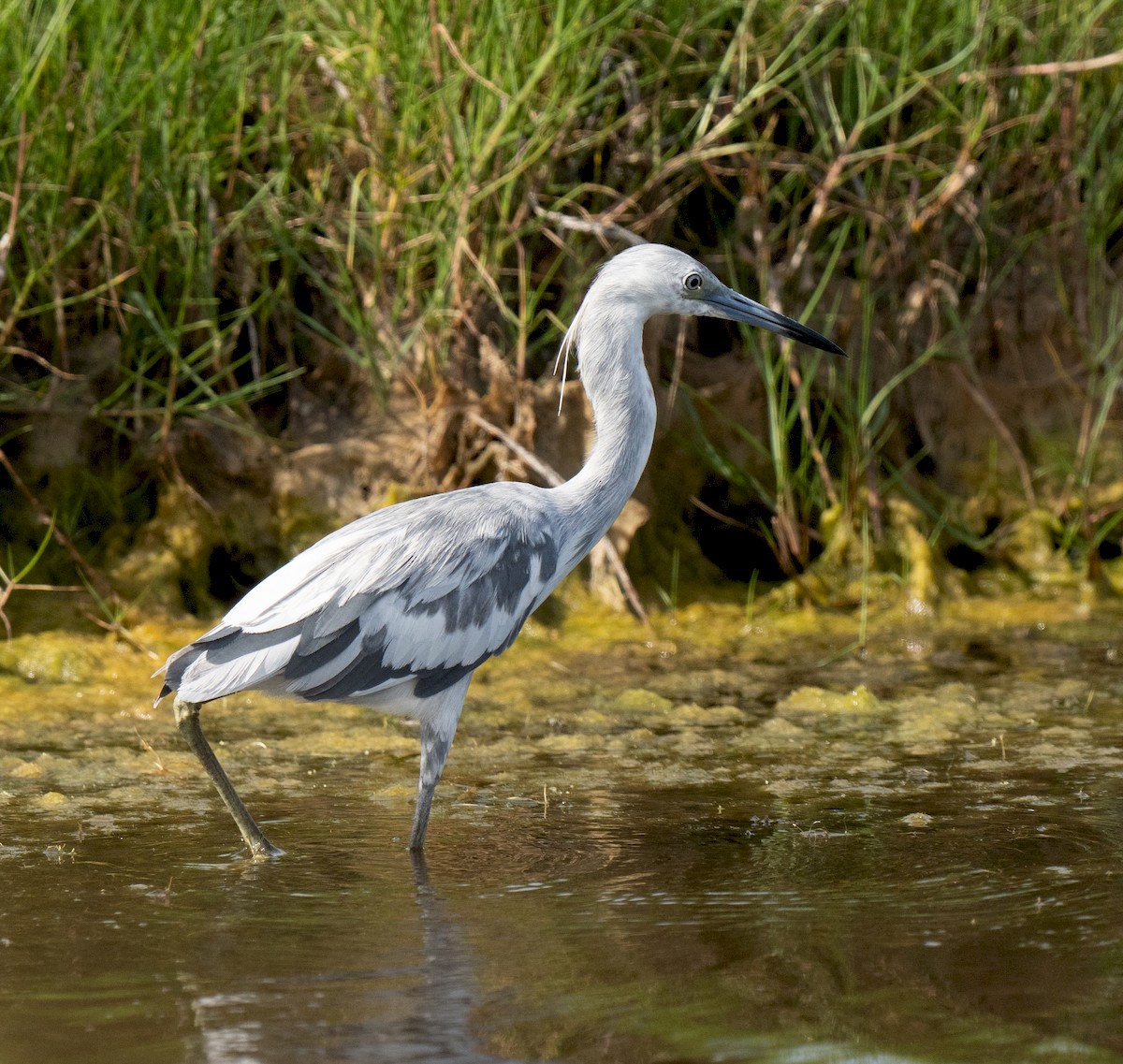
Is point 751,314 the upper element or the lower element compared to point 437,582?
upper

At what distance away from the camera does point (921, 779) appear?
14.9 ft

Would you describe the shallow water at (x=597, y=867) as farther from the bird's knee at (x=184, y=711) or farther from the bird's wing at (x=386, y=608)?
the bird's wing at (x=386, y=608)

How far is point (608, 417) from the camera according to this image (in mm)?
4535

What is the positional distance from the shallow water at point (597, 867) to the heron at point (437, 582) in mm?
379

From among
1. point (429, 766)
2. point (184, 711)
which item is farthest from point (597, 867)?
point (184, 711)

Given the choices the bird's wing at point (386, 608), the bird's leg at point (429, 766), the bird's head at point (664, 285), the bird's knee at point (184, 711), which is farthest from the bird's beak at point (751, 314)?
the bird's knee at point (184, 711)

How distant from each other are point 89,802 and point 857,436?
3490mm

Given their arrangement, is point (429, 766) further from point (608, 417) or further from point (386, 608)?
point (608, 417)

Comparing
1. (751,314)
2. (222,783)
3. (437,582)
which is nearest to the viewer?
(222,783)

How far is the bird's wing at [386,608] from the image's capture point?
12.8 feet

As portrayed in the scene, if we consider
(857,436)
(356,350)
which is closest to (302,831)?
(356,350)

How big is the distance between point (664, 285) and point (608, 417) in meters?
0.40

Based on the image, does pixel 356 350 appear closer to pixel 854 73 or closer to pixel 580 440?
pixel 580 440

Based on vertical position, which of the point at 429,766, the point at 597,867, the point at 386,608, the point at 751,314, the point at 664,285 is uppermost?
the point at 664,285
